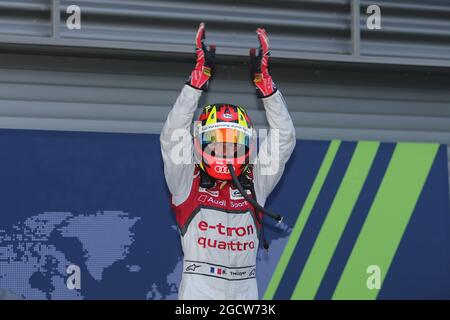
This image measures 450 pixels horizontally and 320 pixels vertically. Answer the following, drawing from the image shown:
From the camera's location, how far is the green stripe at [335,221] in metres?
7.36

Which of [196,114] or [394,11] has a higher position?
[394,11]

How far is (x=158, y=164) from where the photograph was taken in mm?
7125

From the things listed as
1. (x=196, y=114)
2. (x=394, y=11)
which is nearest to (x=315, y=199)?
(x=196, y=114)

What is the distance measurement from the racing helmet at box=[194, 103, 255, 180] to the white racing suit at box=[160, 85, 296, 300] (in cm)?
9

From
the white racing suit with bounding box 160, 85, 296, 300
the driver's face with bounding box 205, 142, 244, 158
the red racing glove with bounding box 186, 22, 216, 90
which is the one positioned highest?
the red racing glove with bounding box 186, 22, 216, 90

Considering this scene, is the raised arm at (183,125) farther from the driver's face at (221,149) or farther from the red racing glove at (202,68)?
the driver's face at (221,149)

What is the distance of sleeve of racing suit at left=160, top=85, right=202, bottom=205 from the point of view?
246 inches

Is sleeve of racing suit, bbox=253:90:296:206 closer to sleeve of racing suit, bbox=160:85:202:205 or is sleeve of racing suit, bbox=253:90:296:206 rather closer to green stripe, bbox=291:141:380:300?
sleeve of racing suit, bbox=160:85:202:205

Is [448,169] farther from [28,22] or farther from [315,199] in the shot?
[28,22]

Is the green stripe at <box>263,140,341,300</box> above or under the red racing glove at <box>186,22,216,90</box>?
under

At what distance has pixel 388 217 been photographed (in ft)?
24.7

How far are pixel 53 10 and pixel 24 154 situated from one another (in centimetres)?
94

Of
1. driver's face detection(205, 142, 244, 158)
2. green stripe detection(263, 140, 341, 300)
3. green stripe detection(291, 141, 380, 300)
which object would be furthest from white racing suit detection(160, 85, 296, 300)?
green stripe detection(291, 141, 380, 300)

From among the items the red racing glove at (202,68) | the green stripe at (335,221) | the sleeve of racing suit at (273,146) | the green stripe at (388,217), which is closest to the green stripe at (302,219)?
the green stripe at (335,221)
